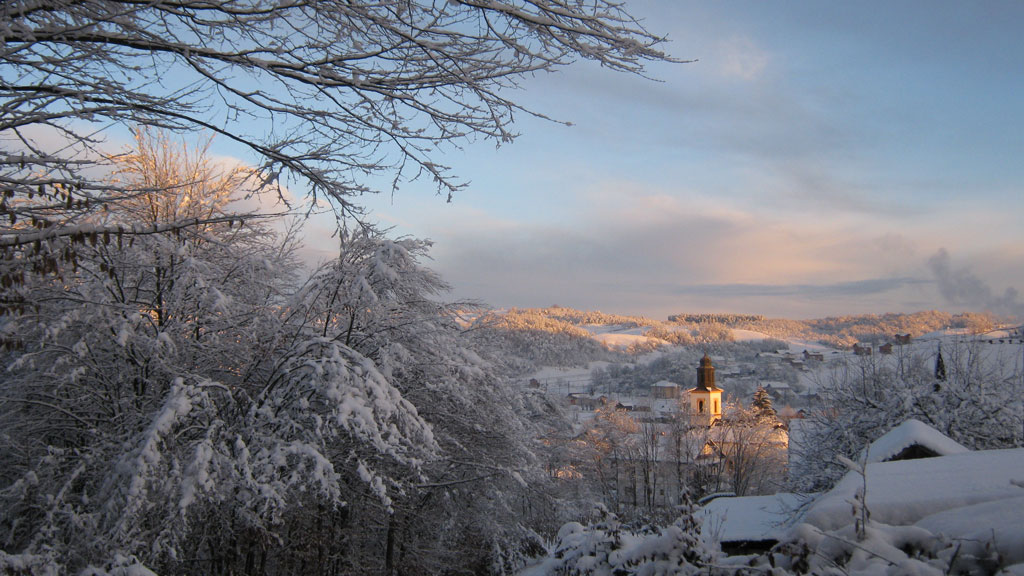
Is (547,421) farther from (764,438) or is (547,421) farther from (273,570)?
(764,438)

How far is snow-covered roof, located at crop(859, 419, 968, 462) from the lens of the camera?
303 inches

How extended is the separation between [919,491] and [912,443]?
6.10 m

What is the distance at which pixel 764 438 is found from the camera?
3569cm

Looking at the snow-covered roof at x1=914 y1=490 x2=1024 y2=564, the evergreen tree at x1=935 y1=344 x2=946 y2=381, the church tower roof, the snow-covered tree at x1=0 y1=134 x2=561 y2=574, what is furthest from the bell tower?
the snow-covered roof at x1=914 y1=490 x2=1024 y2=564

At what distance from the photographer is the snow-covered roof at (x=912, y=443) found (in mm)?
7691

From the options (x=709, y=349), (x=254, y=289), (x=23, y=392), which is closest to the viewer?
(x=23, y=392)

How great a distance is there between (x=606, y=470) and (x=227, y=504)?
30001 millimetres

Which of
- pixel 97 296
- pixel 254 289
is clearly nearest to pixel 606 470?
pixel 254 289

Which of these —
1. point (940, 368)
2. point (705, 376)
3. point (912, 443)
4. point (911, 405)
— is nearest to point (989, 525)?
point (912, 443)

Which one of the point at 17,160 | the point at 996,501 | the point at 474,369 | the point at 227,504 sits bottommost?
the point at 227,504

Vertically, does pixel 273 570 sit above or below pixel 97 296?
below

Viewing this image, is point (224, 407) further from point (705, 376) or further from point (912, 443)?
point (705, 376)

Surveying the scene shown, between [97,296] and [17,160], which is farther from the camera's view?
[97,296]

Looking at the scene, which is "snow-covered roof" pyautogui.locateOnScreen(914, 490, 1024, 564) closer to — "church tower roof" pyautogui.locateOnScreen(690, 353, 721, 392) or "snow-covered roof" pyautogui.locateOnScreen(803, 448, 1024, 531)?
"snow-covered roof" pyautogui.locateOnScreen(803, 448, 1024, 531)
